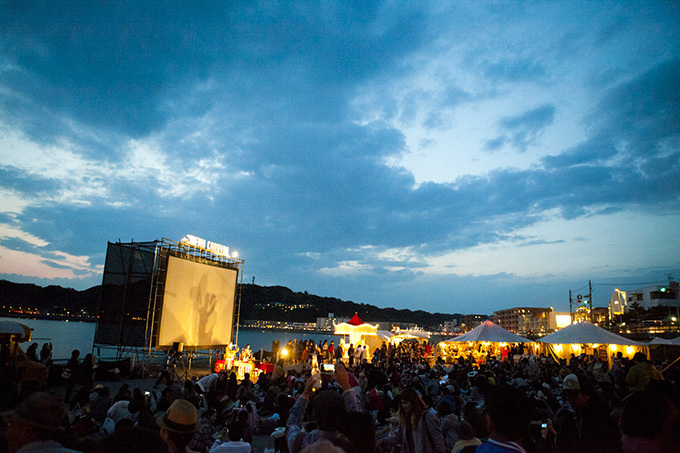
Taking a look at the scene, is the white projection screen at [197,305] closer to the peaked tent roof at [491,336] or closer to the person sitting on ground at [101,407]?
the person sitting on ground at [101,407]

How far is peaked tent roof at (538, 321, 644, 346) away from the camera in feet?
49.0

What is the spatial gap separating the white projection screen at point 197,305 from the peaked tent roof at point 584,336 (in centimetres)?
1741

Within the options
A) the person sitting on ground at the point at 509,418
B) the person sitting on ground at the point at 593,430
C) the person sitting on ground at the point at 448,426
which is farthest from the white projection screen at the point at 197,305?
the person sitting on ground at the point at 509,418

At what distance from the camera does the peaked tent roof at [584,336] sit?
14938 millimetres

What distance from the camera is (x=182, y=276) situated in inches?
875

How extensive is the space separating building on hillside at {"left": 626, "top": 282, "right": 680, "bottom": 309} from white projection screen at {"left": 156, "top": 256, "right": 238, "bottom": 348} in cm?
7883

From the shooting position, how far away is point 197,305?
2342 centimetres

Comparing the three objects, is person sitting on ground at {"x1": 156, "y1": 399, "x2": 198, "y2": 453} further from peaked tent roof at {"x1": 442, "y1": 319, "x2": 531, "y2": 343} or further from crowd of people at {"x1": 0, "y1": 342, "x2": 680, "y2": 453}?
peaked tent roof at {"x1": 442, "y1": 319, "x2": 531, "y2": 343}

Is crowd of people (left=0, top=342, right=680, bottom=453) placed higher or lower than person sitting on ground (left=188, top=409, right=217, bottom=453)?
higher

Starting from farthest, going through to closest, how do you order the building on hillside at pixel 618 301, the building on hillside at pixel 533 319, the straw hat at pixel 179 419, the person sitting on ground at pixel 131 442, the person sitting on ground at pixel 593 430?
the building on hillside at pixel 618 301 → the building on hillside at pixel 533 319 → the person sitting on ground at pixel 593 430 → the straw hat at pixel 179 419 → the person sitting on ground at pixel 131 442

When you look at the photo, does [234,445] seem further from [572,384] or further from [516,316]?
[516,316]

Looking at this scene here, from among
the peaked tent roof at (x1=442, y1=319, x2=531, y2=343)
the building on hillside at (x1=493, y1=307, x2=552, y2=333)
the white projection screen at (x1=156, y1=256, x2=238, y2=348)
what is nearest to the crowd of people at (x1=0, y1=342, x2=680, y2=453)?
the peaked tent roof at (x1=442, y1=319, x2=531, y2=343)

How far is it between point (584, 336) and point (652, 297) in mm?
85077

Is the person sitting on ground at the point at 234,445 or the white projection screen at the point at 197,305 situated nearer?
the person sitting on ground at the point at 234,445
